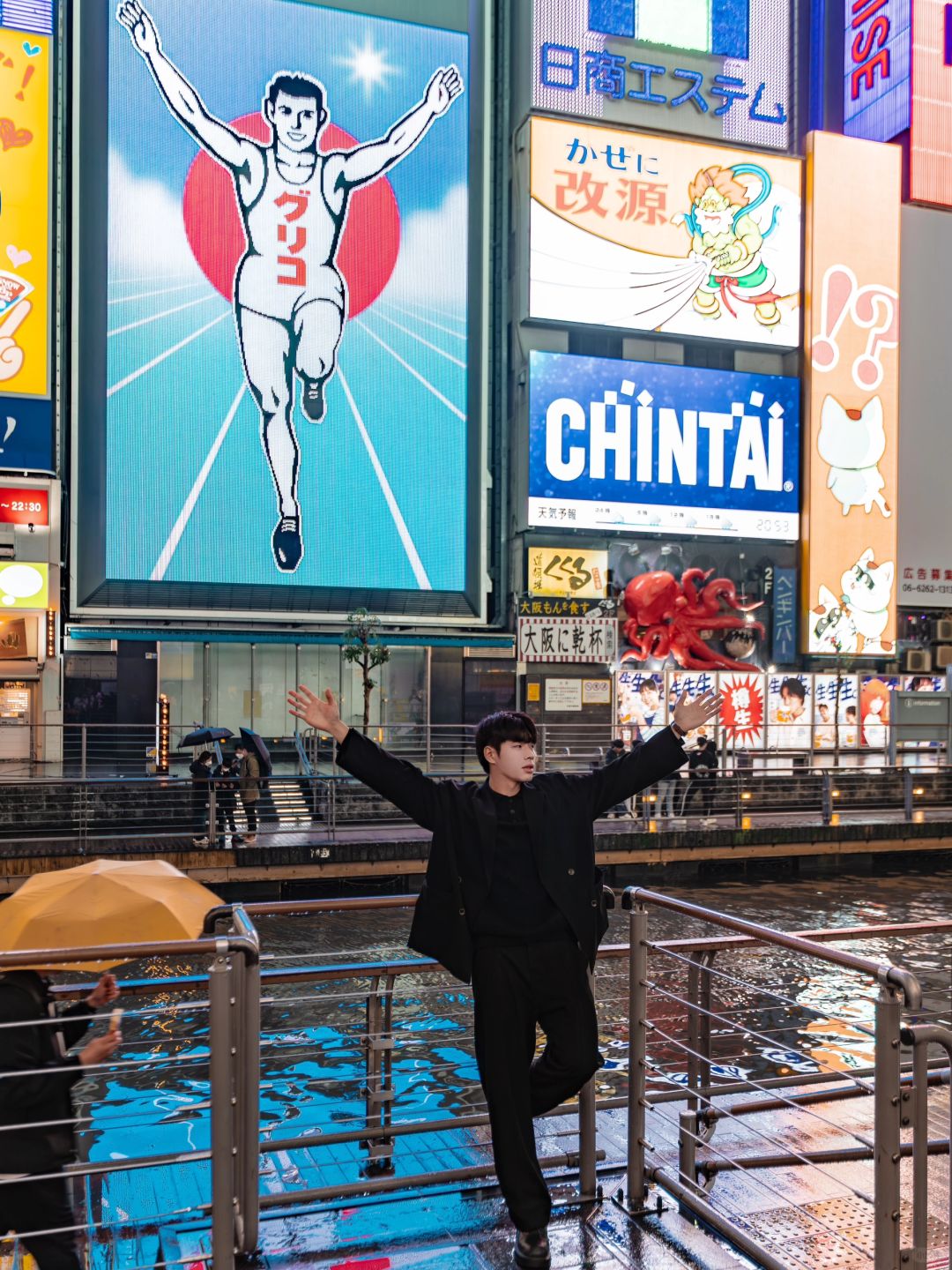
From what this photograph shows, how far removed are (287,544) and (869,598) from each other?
16.9 meters

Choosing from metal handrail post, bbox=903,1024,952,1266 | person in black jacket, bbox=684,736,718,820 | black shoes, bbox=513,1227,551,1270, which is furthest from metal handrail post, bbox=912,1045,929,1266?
person in black jacket, bbox=684,736,718,820

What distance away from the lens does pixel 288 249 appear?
1133 inches

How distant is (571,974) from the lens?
3.81 metres

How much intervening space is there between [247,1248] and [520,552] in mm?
26979

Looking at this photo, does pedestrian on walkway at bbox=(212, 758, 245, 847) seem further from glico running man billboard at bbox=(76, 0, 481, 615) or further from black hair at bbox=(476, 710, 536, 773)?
glico running man billboard at bbox=(76, 0, 481, 615)

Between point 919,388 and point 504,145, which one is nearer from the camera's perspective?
point 504,145

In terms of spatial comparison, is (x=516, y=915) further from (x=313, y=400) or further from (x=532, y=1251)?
(x=313, y=400)

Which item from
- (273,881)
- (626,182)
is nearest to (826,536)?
(626,182)

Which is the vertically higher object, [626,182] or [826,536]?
[626,182]

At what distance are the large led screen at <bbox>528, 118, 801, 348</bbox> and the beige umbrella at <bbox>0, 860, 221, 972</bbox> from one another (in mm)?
28130

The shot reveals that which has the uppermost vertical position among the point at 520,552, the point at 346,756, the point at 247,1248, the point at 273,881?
the point at 520,552

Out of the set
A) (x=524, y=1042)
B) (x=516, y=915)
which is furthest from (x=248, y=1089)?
(x=516, y=915)

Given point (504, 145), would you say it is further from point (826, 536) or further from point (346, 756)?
point (346, 756)

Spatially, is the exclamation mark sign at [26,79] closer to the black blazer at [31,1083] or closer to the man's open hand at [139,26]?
the man's open hand at [139,26]
